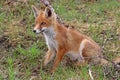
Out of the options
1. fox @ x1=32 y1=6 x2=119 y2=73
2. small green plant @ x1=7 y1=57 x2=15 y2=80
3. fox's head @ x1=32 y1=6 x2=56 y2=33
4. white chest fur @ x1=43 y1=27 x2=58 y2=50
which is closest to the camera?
small green plant @ x1=7 y1=57 x2=15 y2=80

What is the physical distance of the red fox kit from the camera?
7.48 meters

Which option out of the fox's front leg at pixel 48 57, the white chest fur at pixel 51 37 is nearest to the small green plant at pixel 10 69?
the fox's front leg at pixel 48 57

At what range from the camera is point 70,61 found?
796 centimetres

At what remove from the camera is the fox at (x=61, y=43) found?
748 centimetres

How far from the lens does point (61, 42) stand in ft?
25.1

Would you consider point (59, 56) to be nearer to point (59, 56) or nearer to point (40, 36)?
point (59, 56)

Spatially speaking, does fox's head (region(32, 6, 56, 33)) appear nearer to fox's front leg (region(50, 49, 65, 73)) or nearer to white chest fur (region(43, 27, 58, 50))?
white chest fur (region(43, 27, 58, 50))

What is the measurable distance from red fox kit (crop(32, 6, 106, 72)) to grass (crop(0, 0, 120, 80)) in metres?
0.25

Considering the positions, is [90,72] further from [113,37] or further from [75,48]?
[113,37]

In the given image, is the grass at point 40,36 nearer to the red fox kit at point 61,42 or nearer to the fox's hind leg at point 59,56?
the fox's hind leg at point 59,56

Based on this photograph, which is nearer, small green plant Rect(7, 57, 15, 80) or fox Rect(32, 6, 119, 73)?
small green plant Rect(7, 57, 15, 80)

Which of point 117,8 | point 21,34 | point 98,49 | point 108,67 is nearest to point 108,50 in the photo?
point 98,49

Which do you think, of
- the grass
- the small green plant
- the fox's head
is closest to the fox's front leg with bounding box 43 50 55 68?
the grass

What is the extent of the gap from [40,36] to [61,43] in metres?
1.29
